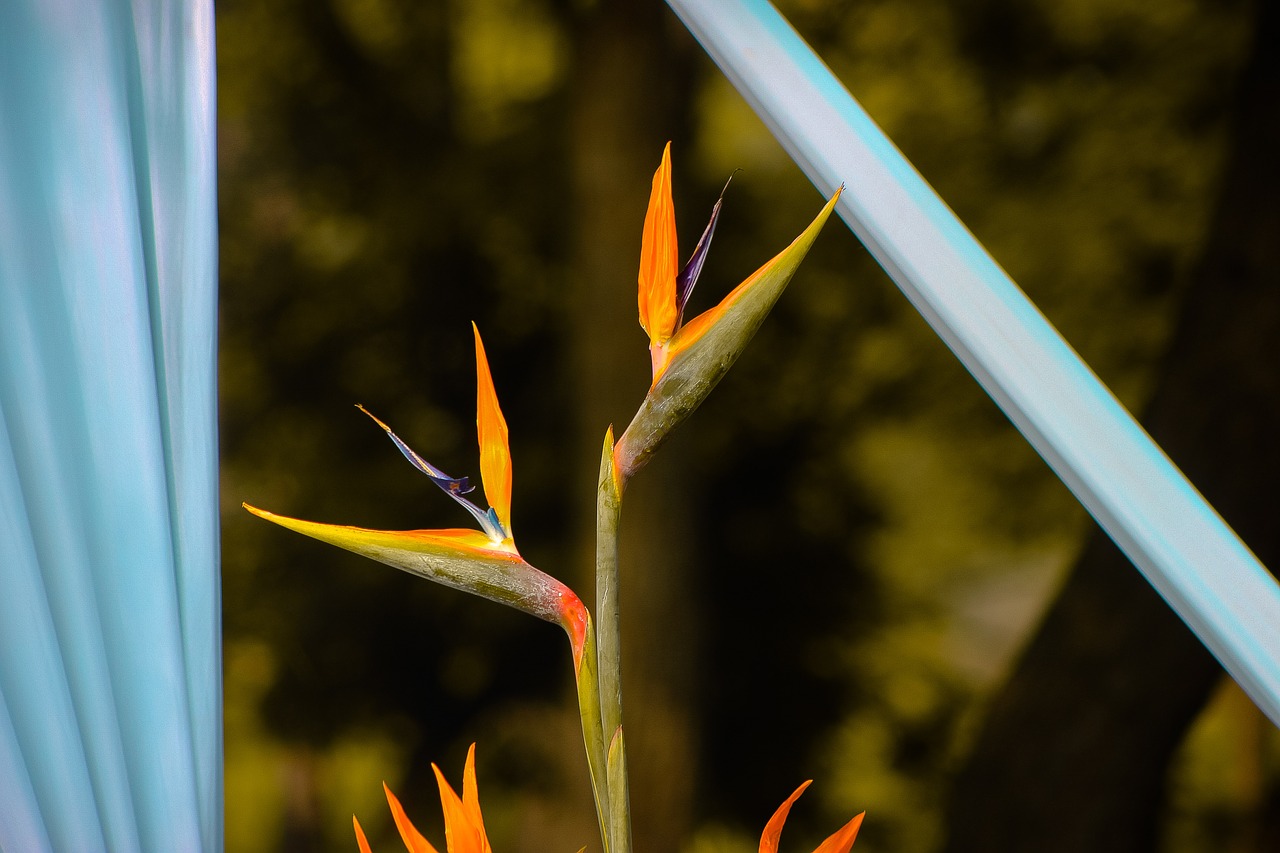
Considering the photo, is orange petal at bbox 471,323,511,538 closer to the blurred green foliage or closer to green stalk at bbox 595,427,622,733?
green stalk at bbox 595,427,622,733

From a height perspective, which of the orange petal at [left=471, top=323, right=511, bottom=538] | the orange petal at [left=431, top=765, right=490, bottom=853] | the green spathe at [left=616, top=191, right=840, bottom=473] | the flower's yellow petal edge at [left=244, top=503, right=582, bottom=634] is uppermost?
the green spathe at [left=616, top=191, right=840, bottom=473]

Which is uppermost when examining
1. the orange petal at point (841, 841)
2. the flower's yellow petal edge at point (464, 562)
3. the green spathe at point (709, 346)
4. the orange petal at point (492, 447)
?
the green spathe at point (709, 346)

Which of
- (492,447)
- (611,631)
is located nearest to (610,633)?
(611,631)

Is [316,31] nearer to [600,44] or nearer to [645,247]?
[600,44]

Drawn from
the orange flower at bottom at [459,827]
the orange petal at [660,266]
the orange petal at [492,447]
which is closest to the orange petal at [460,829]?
the orange flower at bottom at [459,827]

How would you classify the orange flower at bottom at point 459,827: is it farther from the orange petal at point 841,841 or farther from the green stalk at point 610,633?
the orange petal at point 841,841

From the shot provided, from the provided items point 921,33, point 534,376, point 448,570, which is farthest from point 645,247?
point 921,33

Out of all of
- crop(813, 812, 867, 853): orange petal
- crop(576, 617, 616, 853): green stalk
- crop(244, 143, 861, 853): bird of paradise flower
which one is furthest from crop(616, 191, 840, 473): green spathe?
crop(813, 812, 867, 853): orange petal
